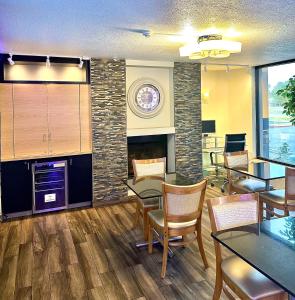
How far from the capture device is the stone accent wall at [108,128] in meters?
5.05

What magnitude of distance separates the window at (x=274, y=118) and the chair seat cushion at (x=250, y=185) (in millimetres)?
2207

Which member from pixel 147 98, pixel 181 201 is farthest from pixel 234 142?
pixel 181 201

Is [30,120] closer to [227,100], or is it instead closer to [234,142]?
[234,142]

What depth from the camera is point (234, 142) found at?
649 cm

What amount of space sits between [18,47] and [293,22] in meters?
3.50

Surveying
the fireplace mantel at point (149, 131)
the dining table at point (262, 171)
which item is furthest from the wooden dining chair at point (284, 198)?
the fireplace mantel at point (149, 131)

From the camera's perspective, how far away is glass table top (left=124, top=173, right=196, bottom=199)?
3.20 m

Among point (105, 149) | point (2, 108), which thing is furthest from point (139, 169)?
point (2, 108)

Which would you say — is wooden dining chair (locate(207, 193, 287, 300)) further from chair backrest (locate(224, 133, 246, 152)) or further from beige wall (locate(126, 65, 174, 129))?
chair backrest (locate(224, 133, 246, 152))

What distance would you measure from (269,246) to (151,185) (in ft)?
6.03

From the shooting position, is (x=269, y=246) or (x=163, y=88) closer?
(x=269, y=246)

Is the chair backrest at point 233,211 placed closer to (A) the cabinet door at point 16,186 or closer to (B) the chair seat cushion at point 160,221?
(B) the chair seat cushion at point 160,221

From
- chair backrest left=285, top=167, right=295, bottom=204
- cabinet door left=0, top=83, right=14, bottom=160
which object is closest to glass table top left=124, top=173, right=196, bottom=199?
chair backrest left=285, top=167, right=295, bottom=204

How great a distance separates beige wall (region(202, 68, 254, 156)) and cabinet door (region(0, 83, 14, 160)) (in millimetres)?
5323
